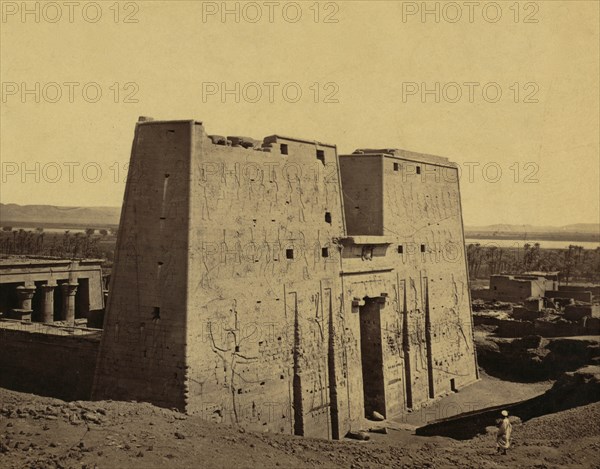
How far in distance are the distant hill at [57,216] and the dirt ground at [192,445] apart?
448 feet

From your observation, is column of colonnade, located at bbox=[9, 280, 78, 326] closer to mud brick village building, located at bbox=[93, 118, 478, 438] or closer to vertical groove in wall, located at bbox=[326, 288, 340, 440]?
mud brick village building, located at bbox=[93, 118, 478, 438]

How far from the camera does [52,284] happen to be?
26047mm

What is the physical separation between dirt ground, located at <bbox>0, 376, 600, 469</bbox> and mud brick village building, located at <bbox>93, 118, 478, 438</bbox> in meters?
2.17

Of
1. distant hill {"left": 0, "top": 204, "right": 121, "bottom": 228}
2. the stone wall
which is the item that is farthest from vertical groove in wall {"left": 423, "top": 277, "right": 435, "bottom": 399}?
distant hill {"left": 0, "top": 204, "right": 121, "bottom": 228}

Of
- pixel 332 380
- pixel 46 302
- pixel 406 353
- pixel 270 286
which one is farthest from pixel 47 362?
pixel 406 353

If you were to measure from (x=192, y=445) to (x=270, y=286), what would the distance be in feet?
20.5

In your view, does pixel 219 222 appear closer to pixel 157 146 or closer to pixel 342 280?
pixel 157 146

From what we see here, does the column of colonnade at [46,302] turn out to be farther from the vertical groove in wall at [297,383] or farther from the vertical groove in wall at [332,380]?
the vertical groove in wall at [332,380]

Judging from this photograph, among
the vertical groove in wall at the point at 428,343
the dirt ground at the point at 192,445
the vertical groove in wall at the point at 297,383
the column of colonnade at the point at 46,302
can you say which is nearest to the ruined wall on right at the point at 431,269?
the vertical groove in wall at the point at 428,343

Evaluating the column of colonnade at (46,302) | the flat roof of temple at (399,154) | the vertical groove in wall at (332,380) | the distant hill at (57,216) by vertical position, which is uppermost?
the distant hill at (57,216)

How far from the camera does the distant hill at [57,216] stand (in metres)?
154

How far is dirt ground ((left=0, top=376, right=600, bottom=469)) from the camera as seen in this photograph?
10695mm

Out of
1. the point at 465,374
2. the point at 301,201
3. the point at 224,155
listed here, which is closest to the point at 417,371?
the point at 465,374

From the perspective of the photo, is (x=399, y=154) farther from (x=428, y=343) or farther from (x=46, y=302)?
(x=46, y=302)
